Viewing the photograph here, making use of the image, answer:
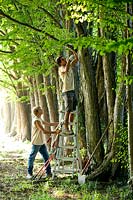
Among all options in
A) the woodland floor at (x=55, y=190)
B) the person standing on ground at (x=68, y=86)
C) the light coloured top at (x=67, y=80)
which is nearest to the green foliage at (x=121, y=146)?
the woodland floor at (x=55, y=190)

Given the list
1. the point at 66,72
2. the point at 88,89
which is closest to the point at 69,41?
the point at 66,72

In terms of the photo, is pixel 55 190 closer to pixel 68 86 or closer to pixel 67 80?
pixel 68 86

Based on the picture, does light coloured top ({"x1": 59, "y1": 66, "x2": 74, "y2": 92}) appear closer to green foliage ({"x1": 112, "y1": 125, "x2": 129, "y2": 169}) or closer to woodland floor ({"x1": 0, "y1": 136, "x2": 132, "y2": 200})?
green foliage ({"x1": 112, "y1": 125, "x2": 129, "y2": 169})

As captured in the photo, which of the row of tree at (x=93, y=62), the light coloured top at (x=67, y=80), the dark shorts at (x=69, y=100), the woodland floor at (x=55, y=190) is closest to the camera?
the row of tree at (x=93, y=62)

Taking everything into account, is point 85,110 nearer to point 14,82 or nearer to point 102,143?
point 102,143

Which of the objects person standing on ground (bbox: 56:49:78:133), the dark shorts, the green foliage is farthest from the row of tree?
the dark shorts

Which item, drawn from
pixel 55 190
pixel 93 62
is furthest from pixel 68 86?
pixel 55 190

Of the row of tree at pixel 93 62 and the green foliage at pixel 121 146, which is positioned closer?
the row of tree at pixel 93 62

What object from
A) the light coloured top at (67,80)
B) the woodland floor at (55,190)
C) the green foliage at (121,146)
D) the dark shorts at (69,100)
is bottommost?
the woodland floor at (55,190)

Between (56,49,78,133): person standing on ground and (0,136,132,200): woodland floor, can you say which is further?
(56,49,78,133): person standing on ground

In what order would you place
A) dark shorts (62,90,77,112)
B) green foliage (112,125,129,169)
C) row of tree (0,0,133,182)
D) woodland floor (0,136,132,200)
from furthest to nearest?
dark shorts (62,90,77,112)
green foliage (112,125,129,169)
woodland floor (0,136,132,200)
row of tree (0,0,133,182)

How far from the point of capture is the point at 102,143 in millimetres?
11344

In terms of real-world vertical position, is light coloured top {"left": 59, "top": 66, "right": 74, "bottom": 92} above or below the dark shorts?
above

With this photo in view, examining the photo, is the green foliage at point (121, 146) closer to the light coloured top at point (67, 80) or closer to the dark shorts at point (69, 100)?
the dark shorts at point (69, 100)
